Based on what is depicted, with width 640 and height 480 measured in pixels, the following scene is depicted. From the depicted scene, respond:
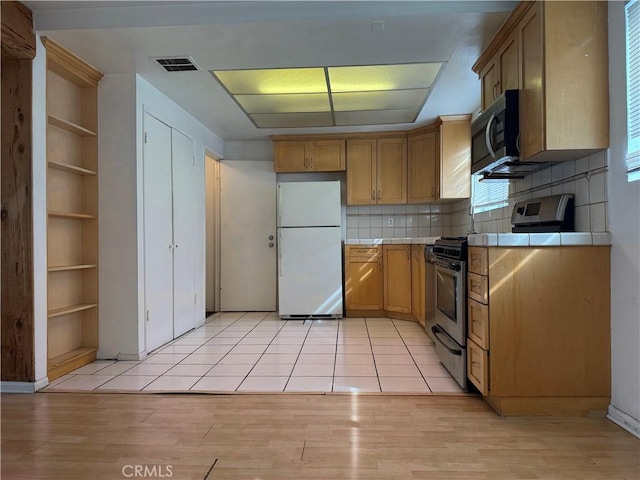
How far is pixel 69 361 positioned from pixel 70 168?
53.2 inches

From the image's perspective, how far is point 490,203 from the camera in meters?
3.42

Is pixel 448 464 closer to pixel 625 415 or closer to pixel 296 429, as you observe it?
pixel 296 429

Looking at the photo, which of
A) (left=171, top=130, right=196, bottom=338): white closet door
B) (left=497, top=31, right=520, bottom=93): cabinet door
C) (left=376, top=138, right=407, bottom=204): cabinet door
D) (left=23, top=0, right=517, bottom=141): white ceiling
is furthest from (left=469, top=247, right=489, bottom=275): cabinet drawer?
(left=171, top=130, right=196, bottom=338): white closet door

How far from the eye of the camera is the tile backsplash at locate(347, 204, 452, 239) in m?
4.77

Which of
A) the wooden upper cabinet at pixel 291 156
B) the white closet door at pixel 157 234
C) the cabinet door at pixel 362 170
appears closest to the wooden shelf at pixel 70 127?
the white closet door at pixel 157 234

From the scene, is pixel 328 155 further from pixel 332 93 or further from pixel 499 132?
pixel 499 132

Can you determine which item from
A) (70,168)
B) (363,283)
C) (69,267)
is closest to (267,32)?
(70,168)

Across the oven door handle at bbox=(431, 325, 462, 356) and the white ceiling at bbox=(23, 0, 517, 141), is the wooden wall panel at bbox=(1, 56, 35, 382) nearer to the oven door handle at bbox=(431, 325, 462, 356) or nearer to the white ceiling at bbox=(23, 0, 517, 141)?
the white ceiling at bbox=(23, 0, 517, 141)

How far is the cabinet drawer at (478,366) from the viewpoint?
6.17ft

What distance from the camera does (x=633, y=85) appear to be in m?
A: 1.72

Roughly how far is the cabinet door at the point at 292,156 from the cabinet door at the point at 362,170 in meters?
0.53

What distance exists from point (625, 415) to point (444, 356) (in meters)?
0.97

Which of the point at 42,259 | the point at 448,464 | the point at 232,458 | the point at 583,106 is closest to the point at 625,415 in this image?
the point at 448,464

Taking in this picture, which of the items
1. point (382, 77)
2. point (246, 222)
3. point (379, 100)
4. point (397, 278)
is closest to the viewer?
point (382, 77)
